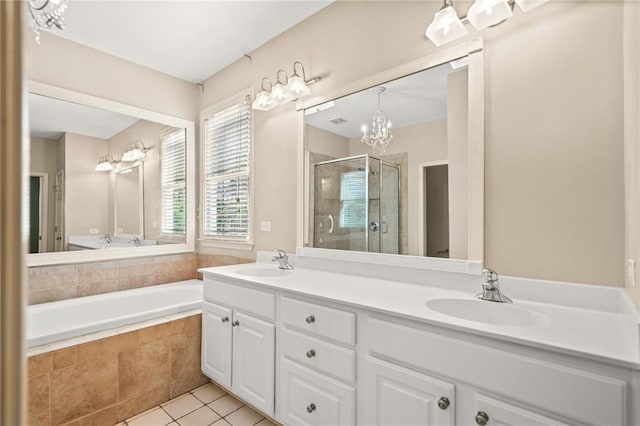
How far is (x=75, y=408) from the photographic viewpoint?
1.80m

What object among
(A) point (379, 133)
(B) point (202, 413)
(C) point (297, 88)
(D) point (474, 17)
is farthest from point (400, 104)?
(B) point (202, 413)

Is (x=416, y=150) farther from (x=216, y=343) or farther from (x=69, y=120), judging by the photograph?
(x=69, y=120)

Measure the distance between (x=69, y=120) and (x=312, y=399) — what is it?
295 centimetres

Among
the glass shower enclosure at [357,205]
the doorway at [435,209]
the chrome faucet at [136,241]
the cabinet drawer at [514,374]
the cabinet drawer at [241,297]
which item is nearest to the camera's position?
the cabinet drawer at [514,374]

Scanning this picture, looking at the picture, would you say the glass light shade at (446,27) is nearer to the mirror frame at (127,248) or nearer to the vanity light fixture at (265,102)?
the vanity light fixture at (265,102)

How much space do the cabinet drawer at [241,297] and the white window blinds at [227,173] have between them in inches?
28.2

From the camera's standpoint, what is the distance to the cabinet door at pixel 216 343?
6.70 ft

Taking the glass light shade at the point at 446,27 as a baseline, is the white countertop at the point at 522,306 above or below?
below

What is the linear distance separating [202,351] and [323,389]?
1.22 meters

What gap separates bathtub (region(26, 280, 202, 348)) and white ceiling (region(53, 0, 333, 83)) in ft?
7.18

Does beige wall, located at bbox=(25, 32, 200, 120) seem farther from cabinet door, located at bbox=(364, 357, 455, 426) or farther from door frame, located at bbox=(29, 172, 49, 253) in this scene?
cabinet door, located at bbox=(364, 357, 455, 426)

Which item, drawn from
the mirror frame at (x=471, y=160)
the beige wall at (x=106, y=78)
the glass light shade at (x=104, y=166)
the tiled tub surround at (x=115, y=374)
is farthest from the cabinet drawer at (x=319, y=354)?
the beige wall at (x=106, y=78)

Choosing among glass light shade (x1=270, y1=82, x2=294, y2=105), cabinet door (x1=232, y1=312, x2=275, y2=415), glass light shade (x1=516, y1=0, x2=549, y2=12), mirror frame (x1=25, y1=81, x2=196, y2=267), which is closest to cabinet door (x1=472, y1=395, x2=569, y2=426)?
cabinet door (x1=232, y1=312, x2=275, y2=415)

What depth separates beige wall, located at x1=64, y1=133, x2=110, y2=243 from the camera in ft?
8.69
